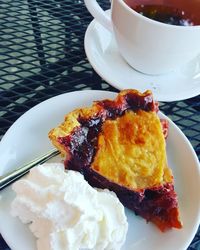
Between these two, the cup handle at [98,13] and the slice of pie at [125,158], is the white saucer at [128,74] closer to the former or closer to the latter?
the cup handle at [98,13]

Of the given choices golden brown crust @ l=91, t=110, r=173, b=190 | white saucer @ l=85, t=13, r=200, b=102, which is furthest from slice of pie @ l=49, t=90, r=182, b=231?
white saucer @ l=85, t=13, r=200, b=102

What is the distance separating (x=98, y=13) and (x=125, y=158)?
37 centimetres

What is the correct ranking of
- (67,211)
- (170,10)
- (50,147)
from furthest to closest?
(170,10), (50,147), (67,211)

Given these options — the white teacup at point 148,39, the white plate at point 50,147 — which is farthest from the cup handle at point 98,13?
the white plate at point 50,147

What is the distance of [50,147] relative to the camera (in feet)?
2.65

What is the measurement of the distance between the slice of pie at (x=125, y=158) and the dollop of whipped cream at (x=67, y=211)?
0.03m

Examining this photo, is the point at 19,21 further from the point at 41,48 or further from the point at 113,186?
the point at 113,186

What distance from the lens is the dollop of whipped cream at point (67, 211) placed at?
2.15 feet

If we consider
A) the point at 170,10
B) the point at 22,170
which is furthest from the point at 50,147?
the point at 170,10

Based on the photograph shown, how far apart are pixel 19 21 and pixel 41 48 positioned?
104 mm

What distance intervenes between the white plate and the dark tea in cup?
0.19 meters

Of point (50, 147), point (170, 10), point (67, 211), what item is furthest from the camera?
point (170, 10)

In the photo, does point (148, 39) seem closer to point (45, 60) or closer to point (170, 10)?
point (170, 10)

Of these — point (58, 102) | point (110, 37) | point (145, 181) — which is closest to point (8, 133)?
point (58, 102)
